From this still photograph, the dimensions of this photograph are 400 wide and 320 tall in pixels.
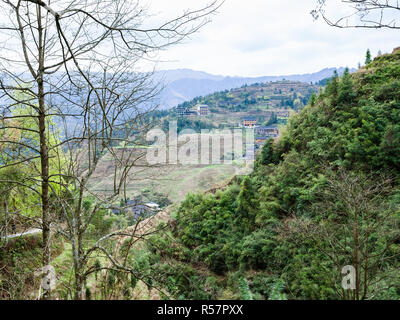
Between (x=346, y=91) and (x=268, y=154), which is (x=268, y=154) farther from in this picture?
(x=346, y=91)

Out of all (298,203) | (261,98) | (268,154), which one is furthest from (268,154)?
(261,98)

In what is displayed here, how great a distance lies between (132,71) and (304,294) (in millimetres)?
5382

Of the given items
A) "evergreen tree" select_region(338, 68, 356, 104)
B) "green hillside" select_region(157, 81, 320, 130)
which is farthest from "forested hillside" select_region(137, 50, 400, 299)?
"green hillside" select_region(157, 81, 320, 130)

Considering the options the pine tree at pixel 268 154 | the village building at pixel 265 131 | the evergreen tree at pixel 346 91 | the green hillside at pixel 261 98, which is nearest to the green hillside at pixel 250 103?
the green hillside at pixel 261 98

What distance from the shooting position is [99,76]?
8.56 feet

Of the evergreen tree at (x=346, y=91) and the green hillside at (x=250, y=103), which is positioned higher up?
the green hillside at (x=250, y=103)

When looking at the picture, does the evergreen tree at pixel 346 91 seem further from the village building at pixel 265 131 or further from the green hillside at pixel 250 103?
the green hillside at pixel 250 103

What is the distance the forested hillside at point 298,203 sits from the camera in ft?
19.4

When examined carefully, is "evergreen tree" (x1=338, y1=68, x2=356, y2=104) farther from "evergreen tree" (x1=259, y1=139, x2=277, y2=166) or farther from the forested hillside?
"evergreen tree" (x1=259, y1=139, x2=277, y2=166)

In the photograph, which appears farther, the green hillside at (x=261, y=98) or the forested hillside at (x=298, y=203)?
the green hillside at (x=261, y=98)

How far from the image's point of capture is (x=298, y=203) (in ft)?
26.9
